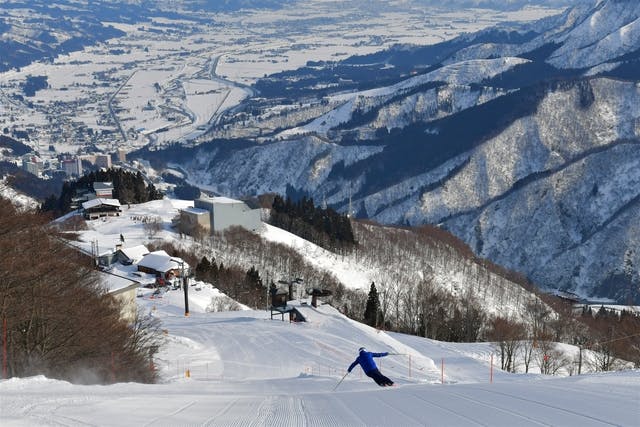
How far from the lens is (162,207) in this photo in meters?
75.4

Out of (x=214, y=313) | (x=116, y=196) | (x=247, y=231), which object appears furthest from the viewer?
(x=116, y=196)

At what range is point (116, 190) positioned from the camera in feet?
269

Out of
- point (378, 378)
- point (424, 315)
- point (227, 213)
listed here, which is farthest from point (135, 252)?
point (378, 378)

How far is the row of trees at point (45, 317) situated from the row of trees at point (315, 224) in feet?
182

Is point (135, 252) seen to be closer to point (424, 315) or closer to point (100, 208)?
point (100, 208)

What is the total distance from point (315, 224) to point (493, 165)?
65.3 metres

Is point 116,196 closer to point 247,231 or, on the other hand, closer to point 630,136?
point 247,231

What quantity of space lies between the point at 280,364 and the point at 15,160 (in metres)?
143

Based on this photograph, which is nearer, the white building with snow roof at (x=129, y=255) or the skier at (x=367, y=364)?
the skier at (x=367, y=364)

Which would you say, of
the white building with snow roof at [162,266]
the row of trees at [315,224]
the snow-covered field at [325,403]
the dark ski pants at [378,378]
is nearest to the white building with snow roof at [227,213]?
the row of trees at [315,224]

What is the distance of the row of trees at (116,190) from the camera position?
81.4m

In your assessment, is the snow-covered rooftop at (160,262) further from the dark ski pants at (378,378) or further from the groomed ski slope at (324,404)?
the dark ski pants at (378,378)

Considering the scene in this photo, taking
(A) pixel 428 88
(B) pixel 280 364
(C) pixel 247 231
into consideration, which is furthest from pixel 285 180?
(B) pixel 280 364

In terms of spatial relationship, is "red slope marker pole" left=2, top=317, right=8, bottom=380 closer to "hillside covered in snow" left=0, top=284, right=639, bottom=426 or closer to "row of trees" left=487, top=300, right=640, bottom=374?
"hillside covered in snow" left=0, top=284, right=639, bottom=426
